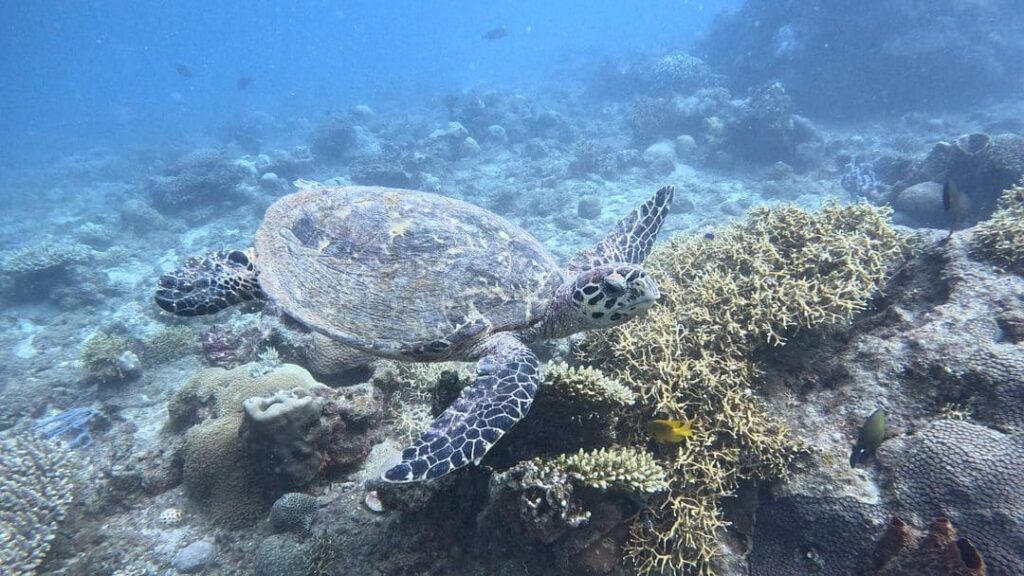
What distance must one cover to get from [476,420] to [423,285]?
161 centimetres

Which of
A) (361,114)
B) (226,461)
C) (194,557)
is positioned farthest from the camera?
(361,114)

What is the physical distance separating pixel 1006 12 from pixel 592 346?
31.7 metres

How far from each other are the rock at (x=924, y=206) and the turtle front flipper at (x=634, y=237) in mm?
8949

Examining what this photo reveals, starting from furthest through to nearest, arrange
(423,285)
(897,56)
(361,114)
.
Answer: (361,114)
(897,56)
(423,285)

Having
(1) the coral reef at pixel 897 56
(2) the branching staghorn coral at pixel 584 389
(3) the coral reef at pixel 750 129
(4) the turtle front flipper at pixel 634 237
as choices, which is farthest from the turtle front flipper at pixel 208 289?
(1) the coral reef at pixel 897 56

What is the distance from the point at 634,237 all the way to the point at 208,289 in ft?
17.4

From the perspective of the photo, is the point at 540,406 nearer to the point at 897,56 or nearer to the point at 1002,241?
the point at 1002,241

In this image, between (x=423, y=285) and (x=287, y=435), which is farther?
(x=423, y=285)

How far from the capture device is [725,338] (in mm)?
4195

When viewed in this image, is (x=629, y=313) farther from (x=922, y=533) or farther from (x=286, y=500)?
(x=286, y=500)

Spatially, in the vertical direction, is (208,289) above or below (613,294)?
below

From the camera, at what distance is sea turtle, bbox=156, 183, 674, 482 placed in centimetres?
379

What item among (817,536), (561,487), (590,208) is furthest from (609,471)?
(590,208)

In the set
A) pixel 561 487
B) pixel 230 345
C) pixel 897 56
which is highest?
pixel 897 56
